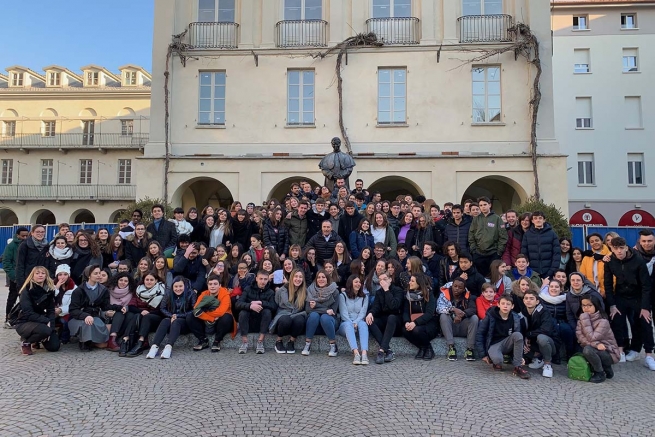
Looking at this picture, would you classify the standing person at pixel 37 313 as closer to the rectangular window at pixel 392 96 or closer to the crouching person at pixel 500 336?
the crouching person at pixel 500 336

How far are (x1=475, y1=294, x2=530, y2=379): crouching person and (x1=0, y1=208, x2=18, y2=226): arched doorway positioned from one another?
40.6 meters

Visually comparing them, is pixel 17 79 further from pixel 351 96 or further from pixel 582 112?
pixel 582 112

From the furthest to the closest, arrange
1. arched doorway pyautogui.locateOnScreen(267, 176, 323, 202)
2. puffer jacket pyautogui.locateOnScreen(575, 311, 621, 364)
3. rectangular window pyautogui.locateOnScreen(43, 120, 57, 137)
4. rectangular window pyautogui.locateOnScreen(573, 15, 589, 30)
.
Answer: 1. rectangular window pyautogui.locateOnScreen(43, 120, 57, 137)
2. rectangular window pyautogui.locateOnScreen(573, 15, 589, 30)
3. arched doorway pyautogui.locateOnScreen(267, 176, 323, 202)
4. puffer jacket pyautogui.locateOnScreen(575, 311, 621, 364)

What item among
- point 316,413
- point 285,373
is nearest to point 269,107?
point 285,373

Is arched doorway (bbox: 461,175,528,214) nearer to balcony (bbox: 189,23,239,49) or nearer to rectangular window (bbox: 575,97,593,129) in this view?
balcony (bbox: 189,23,239,49)

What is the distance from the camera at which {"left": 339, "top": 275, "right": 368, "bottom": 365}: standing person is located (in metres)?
6.94

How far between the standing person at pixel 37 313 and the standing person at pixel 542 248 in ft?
24.2

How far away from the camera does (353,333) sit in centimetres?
695

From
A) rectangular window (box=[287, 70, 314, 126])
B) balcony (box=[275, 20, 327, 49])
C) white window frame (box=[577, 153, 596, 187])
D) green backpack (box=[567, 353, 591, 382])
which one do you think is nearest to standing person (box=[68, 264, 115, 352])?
green backpack (box=[567, 353, 591, 382])

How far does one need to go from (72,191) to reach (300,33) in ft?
80.2

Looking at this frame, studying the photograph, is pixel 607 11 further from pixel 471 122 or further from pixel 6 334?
pixel 6 334

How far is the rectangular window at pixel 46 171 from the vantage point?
36.6 metres

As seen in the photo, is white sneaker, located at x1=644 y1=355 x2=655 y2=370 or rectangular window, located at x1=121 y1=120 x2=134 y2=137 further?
rectangular window, located at x1=121 y1=120 x2=134 y2=137

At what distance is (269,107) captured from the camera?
20.0m
